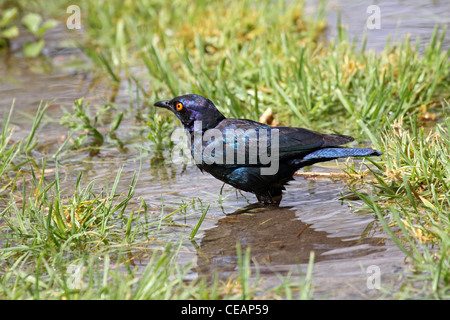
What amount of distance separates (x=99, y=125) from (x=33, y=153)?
2.74ft

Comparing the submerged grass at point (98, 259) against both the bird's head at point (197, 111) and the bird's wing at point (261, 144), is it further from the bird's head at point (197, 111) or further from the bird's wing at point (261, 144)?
the bird's head at point (197, 111)

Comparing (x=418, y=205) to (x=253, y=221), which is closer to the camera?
(x=418, y=205)

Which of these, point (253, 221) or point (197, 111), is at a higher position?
point (197, 111)

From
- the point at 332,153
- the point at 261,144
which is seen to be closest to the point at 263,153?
the point at 261,144

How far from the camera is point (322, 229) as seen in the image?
3.85 m

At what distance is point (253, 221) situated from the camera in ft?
13.8

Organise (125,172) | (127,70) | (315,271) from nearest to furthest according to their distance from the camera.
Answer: (315,271), (125,172), (127,70)

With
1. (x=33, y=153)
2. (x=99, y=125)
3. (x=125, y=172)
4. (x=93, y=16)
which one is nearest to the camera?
Answer: (x=125, y=172)

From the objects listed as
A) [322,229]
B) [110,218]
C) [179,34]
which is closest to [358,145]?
[322,229]

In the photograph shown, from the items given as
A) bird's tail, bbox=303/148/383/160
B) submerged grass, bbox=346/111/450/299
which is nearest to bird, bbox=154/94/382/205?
bird's tail, bbox=303/148/383/160

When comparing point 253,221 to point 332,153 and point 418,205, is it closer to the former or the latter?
point 332,153

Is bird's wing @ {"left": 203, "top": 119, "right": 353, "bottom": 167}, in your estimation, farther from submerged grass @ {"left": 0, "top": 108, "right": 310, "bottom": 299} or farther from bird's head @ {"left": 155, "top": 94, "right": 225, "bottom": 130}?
submerged grass @ {"left": 0, "top": 108, "right": 310, "bottom": 299}

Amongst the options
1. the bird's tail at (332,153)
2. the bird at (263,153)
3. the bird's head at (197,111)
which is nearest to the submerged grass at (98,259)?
the bird at (263,153)
